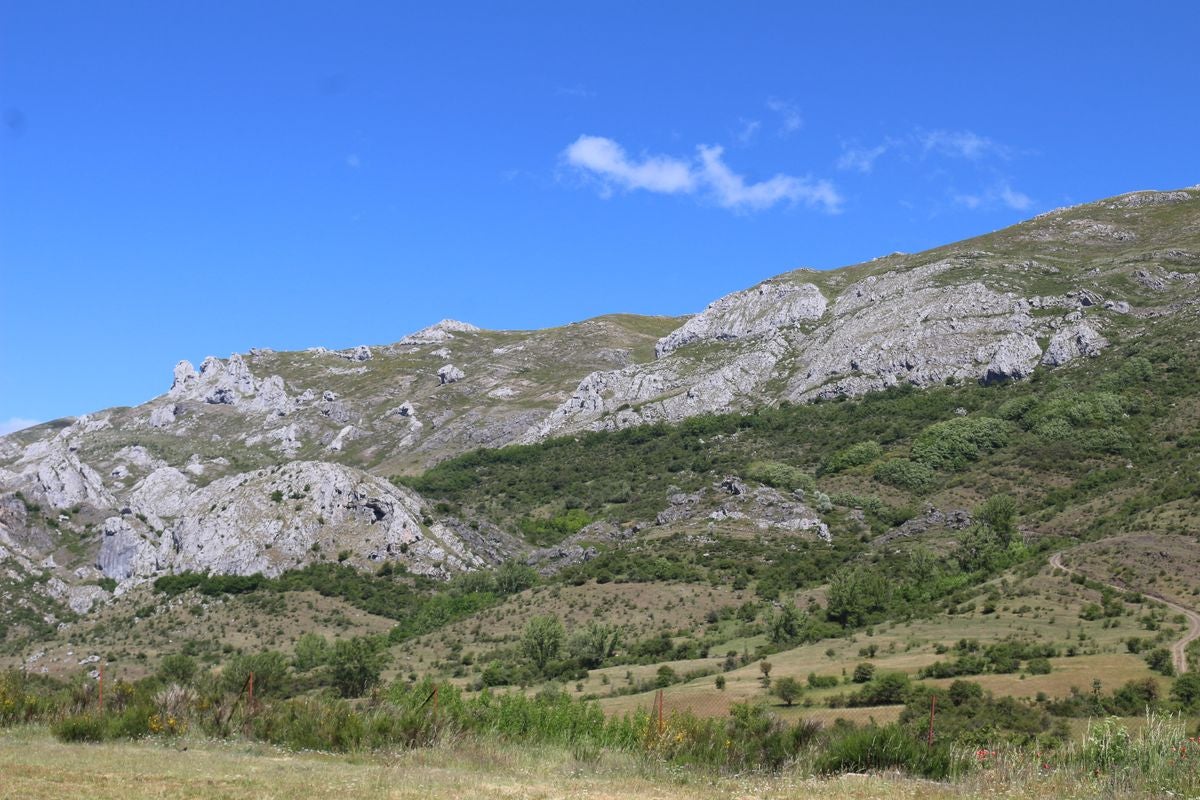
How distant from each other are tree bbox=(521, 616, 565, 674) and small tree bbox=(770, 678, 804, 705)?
20.1 m

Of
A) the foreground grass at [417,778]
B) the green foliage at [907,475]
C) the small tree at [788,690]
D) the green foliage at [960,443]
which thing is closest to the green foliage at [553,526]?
the green foliage at [907,475]

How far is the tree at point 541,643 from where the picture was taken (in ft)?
198

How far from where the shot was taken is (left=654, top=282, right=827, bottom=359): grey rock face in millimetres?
159125

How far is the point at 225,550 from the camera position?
91.8 metres

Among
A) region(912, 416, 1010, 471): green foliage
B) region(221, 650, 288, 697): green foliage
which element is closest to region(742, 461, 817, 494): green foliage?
region(912, 416, 1010, 471): green foliage

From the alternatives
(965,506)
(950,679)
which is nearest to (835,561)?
(965,506)

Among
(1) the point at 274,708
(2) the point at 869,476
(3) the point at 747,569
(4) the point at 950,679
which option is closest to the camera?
(1) the point at 274,708

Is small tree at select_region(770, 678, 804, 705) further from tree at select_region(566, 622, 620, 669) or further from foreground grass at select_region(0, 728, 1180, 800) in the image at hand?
foreground grass at select_region(0, 728, 1180, 800)

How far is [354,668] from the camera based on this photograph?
52.8 m

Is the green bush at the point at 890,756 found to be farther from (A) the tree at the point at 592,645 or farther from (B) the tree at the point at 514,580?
(B) the tree at the point at 514,580

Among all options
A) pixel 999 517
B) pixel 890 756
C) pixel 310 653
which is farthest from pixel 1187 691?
pixel 310 653

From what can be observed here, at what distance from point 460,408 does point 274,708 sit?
5861 inches

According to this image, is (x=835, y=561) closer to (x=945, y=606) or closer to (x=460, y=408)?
(x=945, y=606)

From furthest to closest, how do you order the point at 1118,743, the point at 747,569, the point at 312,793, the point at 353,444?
the point at 353,444 → the point at 747,569 → the point at 1118,743 → the point at 312,793
